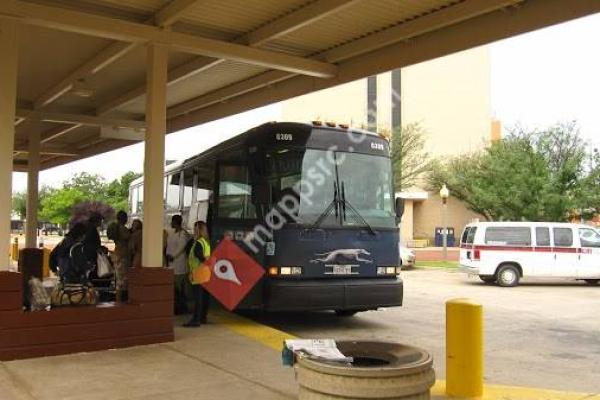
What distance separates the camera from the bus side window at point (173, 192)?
14.1 metres

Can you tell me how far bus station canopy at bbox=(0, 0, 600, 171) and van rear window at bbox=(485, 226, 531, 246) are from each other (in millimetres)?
10143

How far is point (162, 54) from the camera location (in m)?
8.82

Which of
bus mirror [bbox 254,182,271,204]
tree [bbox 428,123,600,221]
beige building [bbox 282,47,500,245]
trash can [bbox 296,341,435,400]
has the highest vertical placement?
beige building [bbox 282,47,500,245]

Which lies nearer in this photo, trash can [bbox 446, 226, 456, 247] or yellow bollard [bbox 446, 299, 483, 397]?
yellow bollard [bbox 446, 299, 483, 397]

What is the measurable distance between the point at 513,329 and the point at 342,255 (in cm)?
362

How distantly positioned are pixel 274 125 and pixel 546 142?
25352 mm

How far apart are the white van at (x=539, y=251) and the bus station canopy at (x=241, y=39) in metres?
10.3

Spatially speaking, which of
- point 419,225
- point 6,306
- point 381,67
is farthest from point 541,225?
point 419,225

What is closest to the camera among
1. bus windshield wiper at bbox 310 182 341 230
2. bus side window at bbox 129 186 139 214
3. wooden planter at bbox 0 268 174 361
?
wooden planter at bbox 0 268 174 361

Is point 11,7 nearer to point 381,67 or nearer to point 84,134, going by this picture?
point 381,67

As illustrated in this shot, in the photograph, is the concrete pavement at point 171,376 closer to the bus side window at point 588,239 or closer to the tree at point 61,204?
the bus side window at point 588,239

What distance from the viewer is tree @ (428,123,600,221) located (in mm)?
28266

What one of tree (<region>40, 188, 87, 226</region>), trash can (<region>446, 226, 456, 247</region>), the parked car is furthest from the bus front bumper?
tree (<region>40, 188, 87, 226</region>)

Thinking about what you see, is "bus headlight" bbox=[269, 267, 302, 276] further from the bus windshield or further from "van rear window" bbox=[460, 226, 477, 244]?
"van rear window" bbox=[460, 226, 477, 244]
